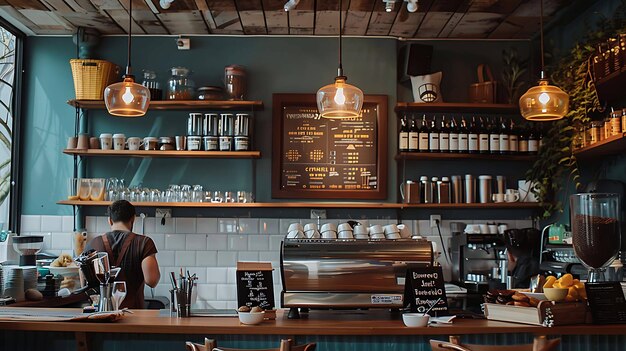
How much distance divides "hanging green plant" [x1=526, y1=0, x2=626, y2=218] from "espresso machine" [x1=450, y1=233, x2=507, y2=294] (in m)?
0.49

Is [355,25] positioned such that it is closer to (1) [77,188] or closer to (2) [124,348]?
(1) [77,188]

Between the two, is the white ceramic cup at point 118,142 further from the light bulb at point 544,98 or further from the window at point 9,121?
the light bulb at point 544,98

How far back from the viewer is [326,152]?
6.04 m

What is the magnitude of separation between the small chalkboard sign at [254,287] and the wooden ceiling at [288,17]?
8.02 feet

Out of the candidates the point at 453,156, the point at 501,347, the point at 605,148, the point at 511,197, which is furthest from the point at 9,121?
the point at 501,347

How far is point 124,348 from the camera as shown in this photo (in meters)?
3.24

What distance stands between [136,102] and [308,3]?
161 centimetres

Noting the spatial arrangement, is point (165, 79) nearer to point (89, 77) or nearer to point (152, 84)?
point (152, 84)

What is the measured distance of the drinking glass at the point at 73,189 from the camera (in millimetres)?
5812

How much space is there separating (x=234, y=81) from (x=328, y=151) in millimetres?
952

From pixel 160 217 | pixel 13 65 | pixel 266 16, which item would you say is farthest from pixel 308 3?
pixel 13 65

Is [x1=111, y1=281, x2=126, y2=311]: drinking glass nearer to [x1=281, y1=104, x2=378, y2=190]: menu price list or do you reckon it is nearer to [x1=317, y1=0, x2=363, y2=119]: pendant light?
[x1=317, y1=0, x2=363, y2=119]: pendant light

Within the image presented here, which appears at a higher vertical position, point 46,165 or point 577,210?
point 46,165

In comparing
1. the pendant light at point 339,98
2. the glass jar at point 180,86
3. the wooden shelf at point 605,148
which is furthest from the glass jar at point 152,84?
the wooden shelf at point 605,148
